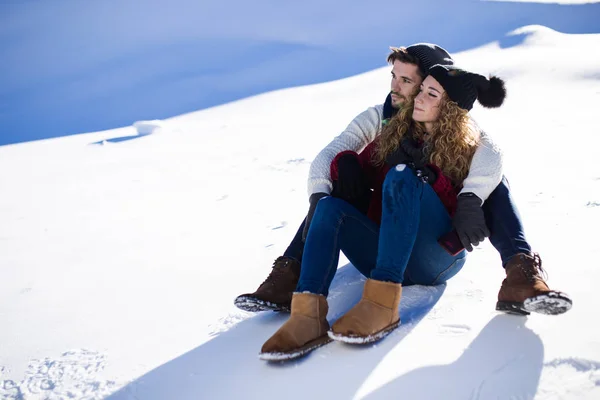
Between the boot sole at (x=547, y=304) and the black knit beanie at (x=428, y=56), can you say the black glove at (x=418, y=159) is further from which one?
the boot sole at (x=547, y=304)

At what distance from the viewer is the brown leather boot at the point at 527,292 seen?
52.7 inches

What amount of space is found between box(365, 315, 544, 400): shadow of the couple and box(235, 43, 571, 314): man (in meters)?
0.12

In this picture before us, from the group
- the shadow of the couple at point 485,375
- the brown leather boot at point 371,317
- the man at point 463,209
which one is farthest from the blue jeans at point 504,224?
the brown leather boot at point 371,317

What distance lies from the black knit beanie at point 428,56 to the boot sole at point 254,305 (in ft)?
3.46

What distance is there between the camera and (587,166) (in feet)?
9.37

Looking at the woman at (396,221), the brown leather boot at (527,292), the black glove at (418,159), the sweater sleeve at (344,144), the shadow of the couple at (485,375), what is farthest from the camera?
the sweater sleeve at (344,144)

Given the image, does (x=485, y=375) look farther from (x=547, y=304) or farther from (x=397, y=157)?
(x=397, y=157)

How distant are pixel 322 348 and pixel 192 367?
1.34ft

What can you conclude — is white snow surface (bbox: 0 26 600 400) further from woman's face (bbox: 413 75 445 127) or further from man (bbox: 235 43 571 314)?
woman's face (bbox: 413 75 445 127)

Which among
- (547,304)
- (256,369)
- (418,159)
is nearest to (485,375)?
(547,304)

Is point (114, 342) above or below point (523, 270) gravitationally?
below

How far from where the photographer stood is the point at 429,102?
1.76 meters

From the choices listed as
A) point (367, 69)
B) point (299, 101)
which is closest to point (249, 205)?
point (299, 101)

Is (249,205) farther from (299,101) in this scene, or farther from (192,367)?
(299,101)
